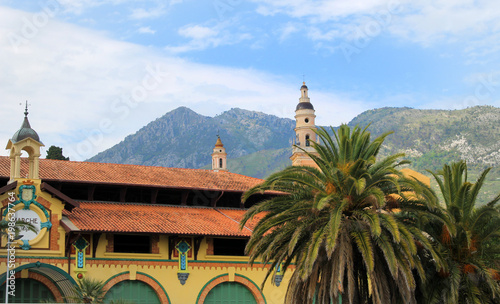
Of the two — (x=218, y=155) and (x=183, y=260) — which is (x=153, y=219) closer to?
(x=183, y=260)

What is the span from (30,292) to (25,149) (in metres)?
7.59

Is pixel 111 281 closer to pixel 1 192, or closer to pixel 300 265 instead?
pixel 1 192

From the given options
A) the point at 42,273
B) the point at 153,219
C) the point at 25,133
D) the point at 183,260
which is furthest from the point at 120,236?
the point at 25,133

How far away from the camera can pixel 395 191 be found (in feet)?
104

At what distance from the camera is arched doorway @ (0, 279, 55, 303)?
36.3m

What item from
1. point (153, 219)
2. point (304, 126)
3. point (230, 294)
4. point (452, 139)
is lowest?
point (230, 294)

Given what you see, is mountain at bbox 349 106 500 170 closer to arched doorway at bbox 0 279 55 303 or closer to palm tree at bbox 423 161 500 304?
palm tree at bbox 423 161 500 304

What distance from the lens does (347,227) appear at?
30734mm

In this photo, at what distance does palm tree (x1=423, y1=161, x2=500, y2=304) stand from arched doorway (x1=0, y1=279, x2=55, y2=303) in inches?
746

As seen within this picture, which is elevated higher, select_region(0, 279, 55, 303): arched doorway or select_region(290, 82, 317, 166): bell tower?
select_region(290, 82, 317, 166): bell tower

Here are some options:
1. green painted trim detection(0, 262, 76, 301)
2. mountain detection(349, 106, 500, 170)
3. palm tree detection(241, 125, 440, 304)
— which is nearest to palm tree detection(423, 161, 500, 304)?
palm tree detection(241, 125, 440, 304)

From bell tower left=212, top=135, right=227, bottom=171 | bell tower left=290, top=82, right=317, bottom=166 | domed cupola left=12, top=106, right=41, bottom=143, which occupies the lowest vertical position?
domed cupola left=12, top=106, right=41, bottom=143

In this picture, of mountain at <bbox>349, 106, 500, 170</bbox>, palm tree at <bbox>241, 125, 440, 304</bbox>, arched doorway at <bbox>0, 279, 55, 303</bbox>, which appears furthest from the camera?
mountain at <bbox>349, 106, 500, 170</bbox>

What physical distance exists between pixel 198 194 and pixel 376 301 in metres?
18.6
